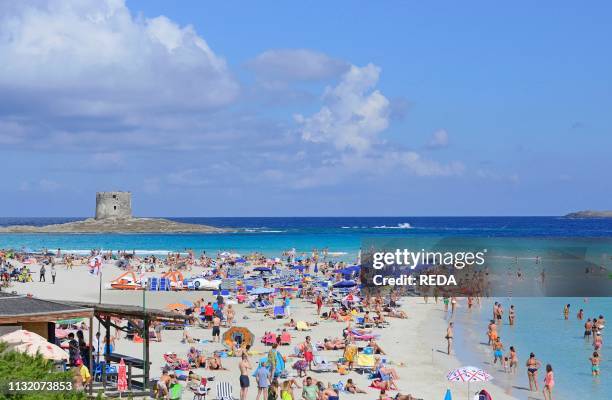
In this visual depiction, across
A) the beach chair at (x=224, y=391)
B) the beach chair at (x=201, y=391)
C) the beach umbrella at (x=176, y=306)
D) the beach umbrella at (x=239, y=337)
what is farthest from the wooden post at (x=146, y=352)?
the beach umbrella at (x=176, y=306)

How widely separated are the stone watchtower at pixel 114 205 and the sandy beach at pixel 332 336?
85730 millimetres

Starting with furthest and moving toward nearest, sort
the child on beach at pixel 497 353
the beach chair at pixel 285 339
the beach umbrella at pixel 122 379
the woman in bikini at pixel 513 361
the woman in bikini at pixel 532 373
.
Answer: the beach chair at pixel 285 339 → the child on beach at pixel 497 353 → the woman in bikini at pixel 513 361 → the woman in bikini at pixel 532 373 → the beach umbrella at pixel 122 379

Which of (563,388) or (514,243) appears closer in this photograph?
(563,388)

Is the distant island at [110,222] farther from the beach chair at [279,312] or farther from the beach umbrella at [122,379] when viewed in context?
the beach umbrella at [122,379]

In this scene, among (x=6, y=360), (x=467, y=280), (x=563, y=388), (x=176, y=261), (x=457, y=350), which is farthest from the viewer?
(x=176, y=261)

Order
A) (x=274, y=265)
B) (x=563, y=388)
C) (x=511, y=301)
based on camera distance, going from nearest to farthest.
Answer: (x=563, y=388), (x=511, y=301), (x=274, y=265)

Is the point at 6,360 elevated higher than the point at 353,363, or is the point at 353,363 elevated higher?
the point at 6,360

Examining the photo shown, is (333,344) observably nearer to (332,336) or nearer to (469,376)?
(332,336)

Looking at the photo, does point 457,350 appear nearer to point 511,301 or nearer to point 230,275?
point 511,301

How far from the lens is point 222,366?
22641mm

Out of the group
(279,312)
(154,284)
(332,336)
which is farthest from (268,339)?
(154,284)

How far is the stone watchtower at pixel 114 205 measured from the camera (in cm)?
13200

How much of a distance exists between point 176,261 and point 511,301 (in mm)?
31541

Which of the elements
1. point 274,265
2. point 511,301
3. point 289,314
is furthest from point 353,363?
point 274,265
